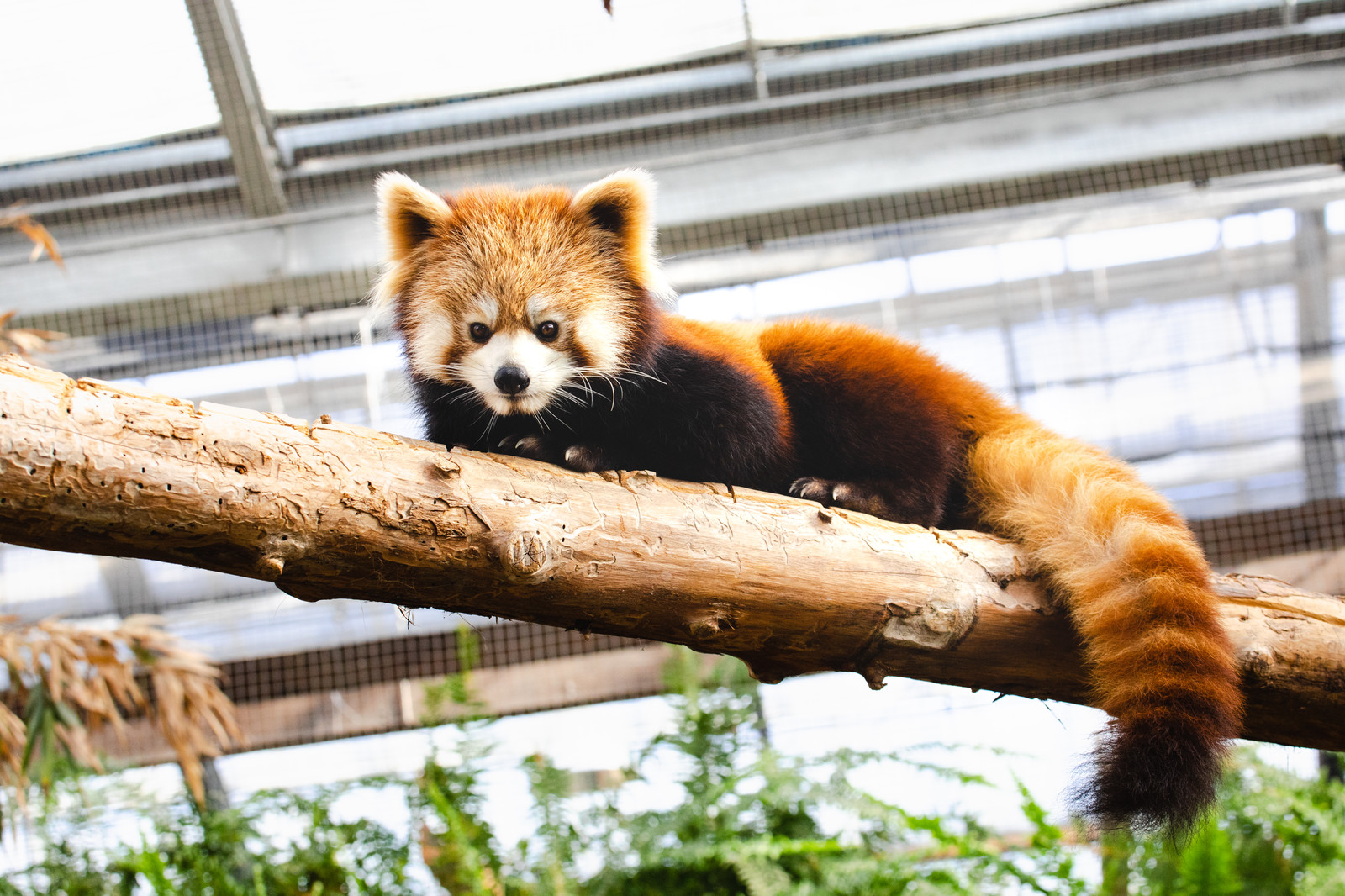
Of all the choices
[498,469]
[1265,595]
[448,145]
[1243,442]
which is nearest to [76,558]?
[448,145]

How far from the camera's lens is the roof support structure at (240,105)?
3.04 meters

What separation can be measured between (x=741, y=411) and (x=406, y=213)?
0.85 meters

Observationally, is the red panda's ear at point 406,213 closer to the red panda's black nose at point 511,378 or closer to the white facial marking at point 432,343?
the white facial marking at point 432,343

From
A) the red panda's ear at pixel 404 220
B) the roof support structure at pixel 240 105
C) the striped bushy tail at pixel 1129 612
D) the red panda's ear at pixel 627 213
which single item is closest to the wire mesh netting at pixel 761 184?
the roof support structure at pixel 240 105

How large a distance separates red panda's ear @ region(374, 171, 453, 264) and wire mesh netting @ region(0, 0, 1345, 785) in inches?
46.3

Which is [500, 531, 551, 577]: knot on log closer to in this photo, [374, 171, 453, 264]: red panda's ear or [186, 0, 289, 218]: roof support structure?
[374, 171, 453, 264]: red panda's ear

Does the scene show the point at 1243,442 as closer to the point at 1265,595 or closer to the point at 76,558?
the point at 1265,595

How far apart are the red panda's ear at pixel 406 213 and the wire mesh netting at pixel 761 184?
1175 millimetres

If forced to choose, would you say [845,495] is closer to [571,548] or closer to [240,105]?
[571,548]

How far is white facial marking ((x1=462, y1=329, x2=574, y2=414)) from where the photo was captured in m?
1.72

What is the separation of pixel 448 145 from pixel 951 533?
2.60 meters

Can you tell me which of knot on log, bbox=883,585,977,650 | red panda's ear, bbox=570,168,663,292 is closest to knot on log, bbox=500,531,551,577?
knot on log, bbox=883,585,977,650

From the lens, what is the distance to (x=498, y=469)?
1.54 meters

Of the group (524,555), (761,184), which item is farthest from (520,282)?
(761,184)
